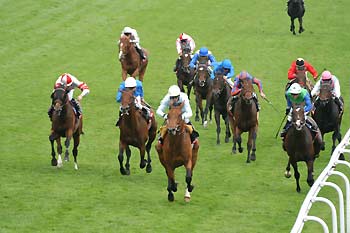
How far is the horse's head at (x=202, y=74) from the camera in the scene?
21719 mm

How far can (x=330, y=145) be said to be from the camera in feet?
69.6

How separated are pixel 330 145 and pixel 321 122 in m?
2.21

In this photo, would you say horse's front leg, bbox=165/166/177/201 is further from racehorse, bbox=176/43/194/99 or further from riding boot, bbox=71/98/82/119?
racehorse, bbox=176/43/194/99

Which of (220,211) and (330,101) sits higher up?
(330,101)

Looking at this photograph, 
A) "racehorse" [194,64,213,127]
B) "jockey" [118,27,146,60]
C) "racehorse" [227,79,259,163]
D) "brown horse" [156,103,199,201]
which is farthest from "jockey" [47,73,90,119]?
"jockey" [118,27,146,60]

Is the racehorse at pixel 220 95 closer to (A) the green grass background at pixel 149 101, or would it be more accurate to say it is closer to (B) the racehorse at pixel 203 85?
(A) the green grass background at pixel 149 101

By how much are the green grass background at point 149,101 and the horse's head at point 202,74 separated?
125 cm

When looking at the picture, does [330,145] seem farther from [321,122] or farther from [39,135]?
[39,135]

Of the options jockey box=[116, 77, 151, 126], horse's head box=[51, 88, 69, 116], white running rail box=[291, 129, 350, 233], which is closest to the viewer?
white running rail box=[291, 129, 350, 233]

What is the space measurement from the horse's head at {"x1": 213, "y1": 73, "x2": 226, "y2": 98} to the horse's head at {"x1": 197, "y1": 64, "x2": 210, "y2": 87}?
2.94ft

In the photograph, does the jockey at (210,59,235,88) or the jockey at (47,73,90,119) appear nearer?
the jockey at (47,73,90,119)

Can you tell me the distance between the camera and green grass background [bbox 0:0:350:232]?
1562 cm

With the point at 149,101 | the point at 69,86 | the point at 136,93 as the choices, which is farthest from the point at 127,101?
the point at 149,101

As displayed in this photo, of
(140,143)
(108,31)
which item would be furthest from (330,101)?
(108,31)
